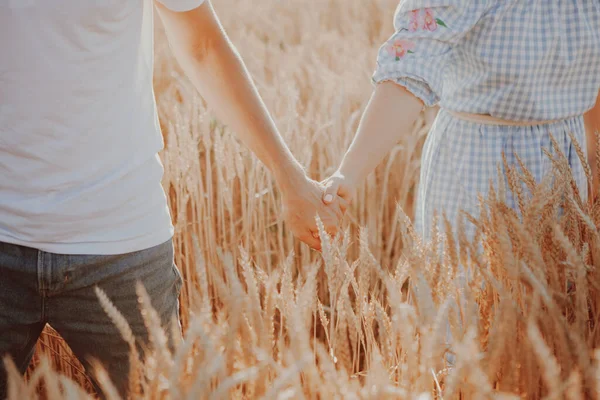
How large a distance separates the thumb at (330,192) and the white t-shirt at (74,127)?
0.37 m

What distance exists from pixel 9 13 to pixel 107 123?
191mm

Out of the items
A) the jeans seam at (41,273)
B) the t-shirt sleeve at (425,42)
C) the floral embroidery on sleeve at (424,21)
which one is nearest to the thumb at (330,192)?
the t-shirt sleeve at (425,42)

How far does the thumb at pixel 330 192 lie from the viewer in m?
1.25

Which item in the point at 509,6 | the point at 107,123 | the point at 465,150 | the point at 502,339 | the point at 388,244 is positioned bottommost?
the point at 388,244

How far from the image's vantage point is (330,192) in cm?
126

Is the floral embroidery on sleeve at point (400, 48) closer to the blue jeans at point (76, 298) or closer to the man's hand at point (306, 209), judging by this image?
the man's hand at point (306, 209)

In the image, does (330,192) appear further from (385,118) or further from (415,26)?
(415,26)

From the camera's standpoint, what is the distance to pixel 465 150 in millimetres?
1264

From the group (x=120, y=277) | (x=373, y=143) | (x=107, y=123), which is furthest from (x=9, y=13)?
(x=373, y=143)

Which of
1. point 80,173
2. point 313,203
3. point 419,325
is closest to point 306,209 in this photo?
point 313,203

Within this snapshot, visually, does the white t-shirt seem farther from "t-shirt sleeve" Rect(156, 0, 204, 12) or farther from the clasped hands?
the clasped hands

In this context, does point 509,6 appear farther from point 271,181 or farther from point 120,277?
point 271,181

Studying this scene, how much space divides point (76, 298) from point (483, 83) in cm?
79

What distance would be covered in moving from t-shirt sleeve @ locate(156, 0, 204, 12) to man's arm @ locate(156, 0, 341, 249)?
0.09ft
